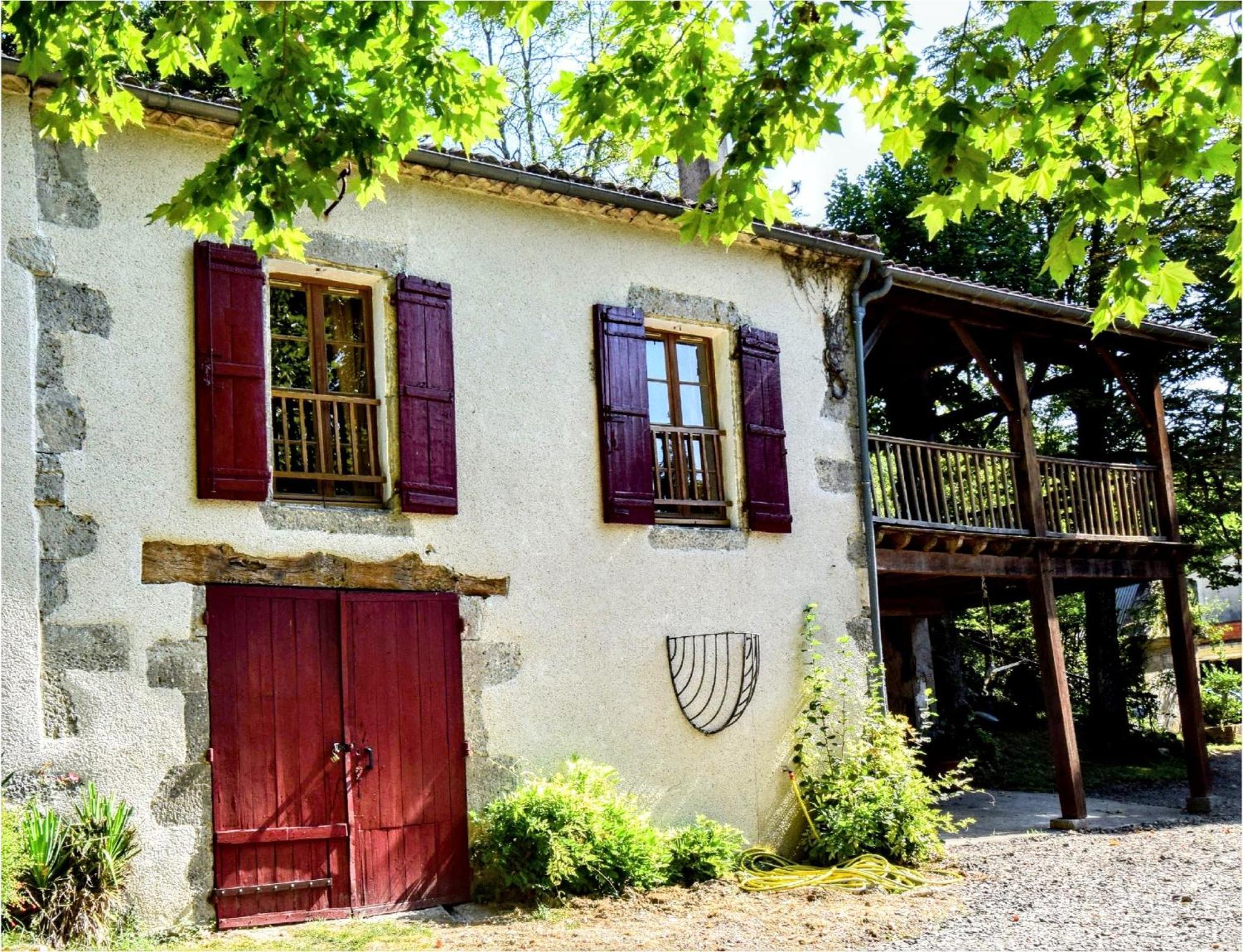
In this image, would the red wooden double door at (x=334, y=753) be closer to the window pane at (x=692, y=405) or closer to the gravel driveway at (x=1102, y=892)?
the window pane at (x=692, y=405)

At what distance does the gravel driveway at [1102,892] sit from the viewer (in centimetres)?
703

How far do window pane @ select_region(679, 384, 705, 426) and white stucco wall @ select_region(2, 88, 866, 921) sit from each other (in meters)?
0.60

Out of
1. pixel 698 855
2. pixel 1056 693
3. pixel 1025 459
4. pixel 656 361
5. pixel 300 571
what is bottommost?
pixel 698 855

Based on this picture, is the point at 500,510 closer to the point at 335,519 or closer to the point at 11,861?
the point at 335,519

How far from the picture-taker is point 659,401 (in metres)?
9.91

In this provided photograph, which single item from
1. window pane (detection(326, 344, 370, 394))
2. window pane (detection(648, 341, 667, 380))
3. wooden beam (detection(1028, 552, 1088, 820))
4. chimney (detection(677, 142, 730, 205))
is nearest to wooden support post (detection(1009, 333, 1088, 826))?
wooden beam (detection(1028, 552, 1088, 820))

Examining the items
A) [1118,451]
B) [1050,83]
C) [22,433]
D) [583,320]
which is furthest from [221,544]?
[1118,451]

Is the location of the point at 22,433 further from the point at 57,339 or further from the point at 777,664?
the point at 777,664

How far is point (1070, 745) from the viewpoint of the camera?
11562 millimetres

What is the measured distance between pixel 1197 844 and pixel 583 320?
6188mm

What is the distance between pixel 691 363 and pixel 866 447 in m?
1.67

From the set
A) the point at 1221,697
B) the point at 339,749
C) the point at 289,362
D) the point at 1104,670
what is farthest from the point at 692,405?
the point at 1221,697

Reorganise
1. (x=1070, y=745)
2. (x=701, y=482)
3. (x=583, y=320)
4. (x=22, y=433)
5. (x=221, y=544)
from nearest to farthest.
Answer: (x=22, y=433) < (x=221, y=544) < (x=583, y=320) < (x=701, y=482) < (x=1070, y=745)

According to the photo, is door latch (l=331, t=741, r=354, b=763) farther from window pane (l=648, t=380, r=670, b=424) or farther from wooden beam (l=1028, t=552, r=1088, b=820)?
wooden beam (l=1028, t=552, r=1088, b=820)
